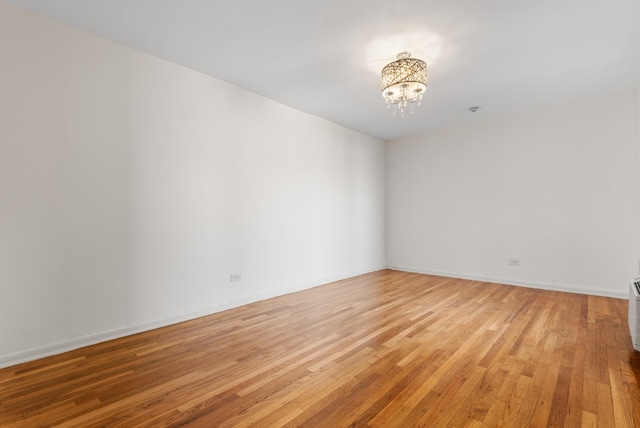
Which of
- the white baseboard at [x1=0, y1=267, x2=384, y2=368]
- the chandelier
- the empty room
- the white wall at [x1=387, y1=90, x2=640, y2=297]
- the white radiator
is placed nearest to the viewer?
the empty room

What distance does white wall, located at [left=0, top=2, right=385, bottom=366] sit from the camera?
230 cm

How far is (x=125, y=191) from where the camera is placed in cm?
282

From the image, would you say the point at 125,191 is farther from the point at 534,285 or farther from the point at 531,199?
the point at 534,285

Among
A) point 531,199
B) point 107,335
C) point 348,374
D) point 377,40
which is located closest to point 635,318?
point 348,374

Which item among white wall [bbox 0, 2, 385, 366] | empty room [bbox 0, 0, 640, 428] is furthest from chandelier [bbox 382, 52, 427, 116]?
white wall [bbox 0, 2, 385, 366]

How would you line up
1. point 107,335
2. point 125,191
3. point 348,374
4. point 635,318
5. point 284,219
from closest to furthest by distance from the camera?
point 348,374 < point 635,318 < point 107,335 < point 125,191 < point 284,219

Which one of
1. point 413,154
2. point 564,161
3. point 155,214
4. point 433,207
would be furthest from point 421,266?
point 155,214

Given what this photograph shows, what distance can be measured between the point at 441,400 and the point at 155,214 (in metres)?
2.91

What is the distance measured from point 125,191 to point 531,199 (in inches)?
216

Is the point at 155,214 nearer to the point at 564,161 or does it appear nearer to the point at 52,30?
the point at 52,30

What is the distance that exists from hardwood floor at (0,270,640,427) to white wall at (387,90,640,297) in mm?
1193

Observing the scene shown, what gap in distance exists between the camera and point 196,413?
1651 mm

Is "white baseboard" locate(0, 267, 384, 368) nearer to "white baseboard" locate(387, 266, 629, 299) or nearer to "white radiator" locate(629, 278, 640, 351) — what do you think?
"white baseboard" locate(387, 266, 629, 299)

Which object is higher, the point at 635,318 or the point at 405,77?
the point at 405,77
